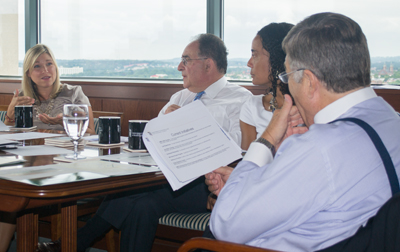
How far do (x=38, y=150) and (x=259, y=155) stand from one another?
0.93 metres

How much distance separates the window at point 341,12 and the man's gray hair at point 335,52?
77.4 inches

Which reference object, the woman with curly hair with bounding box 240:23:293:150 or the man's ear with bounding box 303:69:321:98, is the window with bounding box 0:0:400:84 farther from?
the man's ear with bounding box 303:69:321:98

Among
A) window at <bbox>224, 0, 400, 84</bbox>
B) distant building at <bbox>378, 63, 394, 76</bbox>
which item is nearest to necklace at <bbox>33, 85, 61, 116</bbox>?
window at <bbox>224, 0, 400, 84</bbox>

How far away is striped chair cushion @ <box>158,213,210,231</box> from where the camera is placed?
1753 mm

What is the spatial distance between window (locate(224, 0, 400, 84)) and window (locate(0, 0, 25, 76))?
7.91 feet

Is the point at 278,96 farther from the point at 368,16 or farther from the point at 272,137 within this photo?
the point at 368,16

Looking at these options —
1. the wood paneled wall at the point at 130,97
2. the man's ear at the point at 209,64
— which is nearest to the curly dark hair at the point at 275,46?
the man's ear at the point at 209,64

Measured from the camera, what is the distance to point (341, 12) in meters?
3.01

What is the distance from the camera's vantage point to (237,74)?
3.51 metres

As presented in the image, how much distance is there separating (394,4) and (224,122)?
147 centimetres

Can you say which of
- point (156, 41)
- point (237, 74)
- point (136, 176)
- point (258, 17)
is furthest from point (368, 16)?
point (136, 176)

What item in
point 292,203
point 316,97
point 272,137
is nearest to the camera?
point 292,203

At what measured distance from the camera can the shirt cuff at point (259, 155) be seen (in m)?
1.07

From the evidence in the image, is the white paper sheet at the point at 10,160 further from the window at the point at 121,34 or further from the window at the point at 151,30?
the window at the point at 121,34
